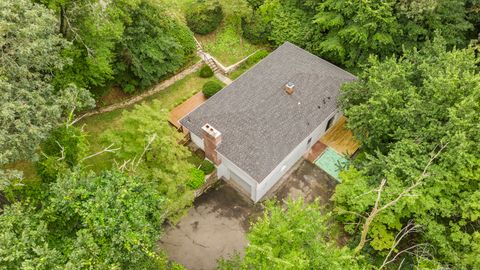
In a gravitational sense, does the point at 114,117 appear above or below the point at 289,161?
above

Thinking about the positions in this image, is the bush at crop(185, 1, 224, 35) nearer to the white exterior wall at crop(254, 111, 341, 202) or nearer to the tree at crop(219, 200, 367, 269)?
the white exterior wall at crop(254, 111, 341, 202)

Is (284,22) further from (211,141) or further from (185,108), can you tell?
(211,141)

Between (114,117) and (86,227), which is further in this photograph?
(114,117)

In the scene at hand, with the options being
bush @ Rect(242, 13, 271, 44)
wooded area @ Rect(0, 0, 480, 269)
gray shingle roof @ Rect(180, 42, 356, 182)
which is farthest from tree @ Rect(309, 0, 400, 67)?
bush @ Rect(242, 13, 271, 44)

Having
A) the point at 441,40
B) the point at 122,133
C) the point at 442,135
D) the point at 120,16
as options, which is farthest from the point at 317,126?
the point at 120,16

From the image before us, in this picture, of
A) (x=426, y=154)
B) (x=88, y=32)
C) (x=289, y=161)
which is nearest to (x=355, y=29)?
(x=289, y=161)

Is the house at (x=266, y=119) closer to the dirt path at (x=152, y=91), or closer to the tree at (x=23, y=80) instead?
the dirt path at (x=152, y=91)

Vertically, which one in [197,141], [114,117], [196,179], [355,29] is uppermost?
[355,29]
